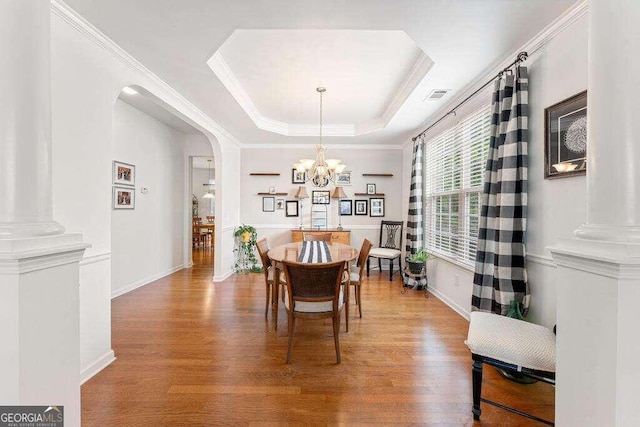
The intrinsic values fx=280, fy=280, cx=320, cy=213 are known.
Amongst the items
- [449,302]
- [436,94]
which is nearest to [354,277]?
[449,302]

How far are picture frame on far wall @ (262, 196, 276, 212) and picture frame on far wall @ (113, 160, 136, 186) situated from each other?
2.27 m

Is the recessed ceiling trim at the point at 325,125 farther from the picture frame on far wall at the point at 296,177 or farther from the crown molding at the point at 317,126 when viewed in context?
the picture frame on far wall at the point at 296,177

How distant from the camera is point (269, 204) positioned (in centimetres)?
579

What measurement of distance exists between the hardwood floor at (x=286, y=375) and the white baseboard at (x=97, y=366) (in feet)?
0.19

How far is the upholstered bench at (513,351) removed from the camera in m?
1.54

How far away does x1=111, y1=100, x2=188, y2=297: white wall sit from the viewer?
3967 millimetres

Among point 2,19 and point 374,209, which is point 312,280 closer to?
point 2,19

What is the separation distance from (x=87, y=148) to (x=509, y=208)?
326cm

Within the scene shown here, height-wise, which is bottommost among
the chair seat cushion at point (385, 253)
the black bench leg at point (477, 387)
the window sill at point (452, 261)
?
the black bench leg at point (477, 387)

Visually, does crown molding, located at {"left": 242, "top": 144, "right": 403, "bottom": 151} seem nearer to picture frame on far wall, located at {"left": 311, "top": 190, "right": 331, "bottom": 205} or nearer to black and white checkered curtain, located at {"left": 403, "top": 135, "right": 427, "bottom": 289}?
picture frame on far wall, located at {"left": 311, "top": 190, "right": 331, "bottom": 205}

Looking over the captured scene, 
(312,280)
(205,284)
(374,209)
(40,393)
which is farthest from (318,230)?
(40,393)

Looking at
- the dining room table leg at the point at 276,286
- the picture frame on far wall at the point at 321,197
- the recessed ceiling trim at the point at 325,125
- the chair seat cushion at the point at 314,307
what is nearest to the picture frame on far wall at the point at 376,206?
the picture frame on far wall at the point at 321,197

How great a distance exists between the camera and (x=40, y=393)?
1.12m

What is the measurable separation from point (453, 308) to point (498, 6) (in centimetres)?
307
